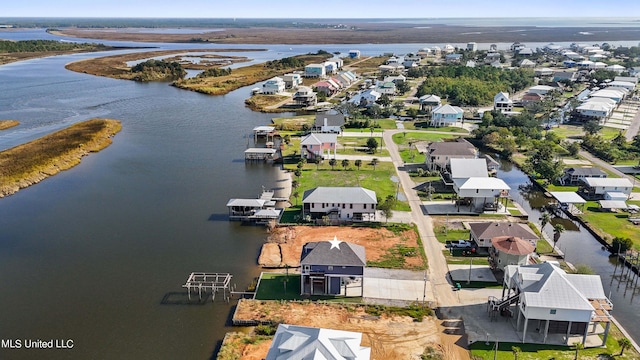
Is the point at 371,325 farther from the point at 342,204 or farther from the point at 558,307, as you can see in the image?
the point at 342,204

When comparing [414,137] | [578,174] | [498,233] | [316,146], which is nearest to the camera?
[498,233]

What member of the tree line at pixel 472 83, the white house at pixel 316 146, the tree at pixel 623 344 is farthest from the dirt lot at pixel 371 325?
the tree line at pixel 472 83

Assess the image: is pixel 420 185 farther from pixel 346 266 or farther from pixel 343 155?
pixel 346 266

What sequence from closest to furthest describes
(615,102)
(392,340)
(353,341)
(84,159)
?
(353,341) < (392,340) < (84,159) < (615,102)

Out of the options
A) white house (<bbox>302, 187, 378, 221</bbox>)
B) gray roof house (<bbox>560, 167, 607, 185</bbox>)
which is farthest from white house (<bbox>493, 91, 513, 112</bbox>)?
white house (<bbox>302, 187, 378, 221</bbox>)

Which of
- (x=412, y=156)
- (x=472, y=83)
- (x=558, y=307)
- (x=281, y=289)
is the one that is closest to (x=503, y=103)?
(x=472, y=83)

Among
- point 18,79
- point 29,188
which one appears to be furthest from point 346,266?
point 18,79

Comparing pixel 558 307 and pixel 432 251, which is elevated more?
pixel 558 307
